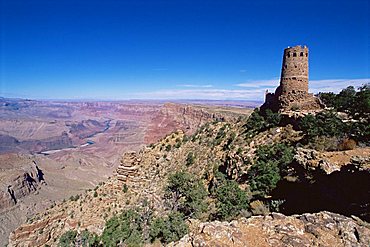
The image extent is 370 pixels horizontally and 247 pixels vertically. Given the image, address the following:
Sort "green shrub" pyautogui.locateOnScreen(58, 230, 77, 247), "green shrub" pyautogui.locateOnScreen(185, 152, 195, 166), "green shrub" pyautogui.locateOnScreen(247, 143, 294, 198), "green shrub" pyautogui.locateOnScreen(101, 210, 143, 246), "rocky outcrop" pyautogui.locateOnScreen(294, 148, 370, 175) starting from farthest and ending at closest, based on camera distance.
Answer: "green shrub" pyautogui.locateOnScreen(185, 152, 195, 166)
"green shrub" pyautogui.locateOnScreen(58, 230, 77, 247)
"green shrub" pyautogui.locateOnScreen(101, 210, 143, 246)
"green shrub" pyautogui.locateOnScreen(247, 143, 294, 198)
"rocky outcrop" pyautogui.locateOnScreen(294, 148, 370, 175)

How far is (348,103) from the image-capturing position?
2602 cm

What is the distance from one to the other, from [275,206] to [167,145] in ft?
63.7

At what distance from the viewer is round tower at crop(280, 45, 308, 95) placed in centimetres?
2411

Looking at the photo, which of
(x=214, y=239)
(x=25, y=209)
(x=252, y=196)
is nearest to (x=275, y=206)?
(x=252, y=196)

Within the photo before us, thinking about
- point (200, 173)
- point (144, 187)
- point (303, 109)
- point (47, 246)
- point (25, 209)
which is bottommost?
point (25, 209)

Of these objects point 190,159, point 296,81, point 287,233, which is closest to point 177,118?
point 190,159

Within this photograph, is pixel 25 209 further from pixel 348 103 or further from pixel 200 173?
pixel 348 103

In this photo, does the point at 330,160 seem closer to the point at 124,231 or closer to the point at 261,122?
the point at 124,231

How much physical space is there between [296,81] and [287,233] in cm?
1959

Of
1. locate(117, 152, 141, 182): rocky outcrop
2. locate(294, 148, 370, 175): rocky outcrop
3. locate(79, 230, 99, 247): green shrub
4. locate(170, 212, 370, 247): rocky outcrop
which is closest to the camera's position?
locate(170, 212, 370, 247): rocky outcrop

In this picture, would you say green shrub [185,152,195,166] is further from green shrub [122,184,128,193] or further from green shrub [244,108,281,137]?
green shrub [122,184,128,193]

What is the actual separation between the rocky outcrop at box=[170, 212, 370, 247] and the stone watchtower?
60.1 ft

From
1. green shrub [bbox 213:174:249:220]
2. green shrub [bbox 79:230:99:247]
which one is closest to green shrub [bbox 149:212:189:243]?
green shrub [bbox 213:174:249:220]

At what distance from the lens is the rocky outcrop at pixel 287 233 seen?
704 centimetres
